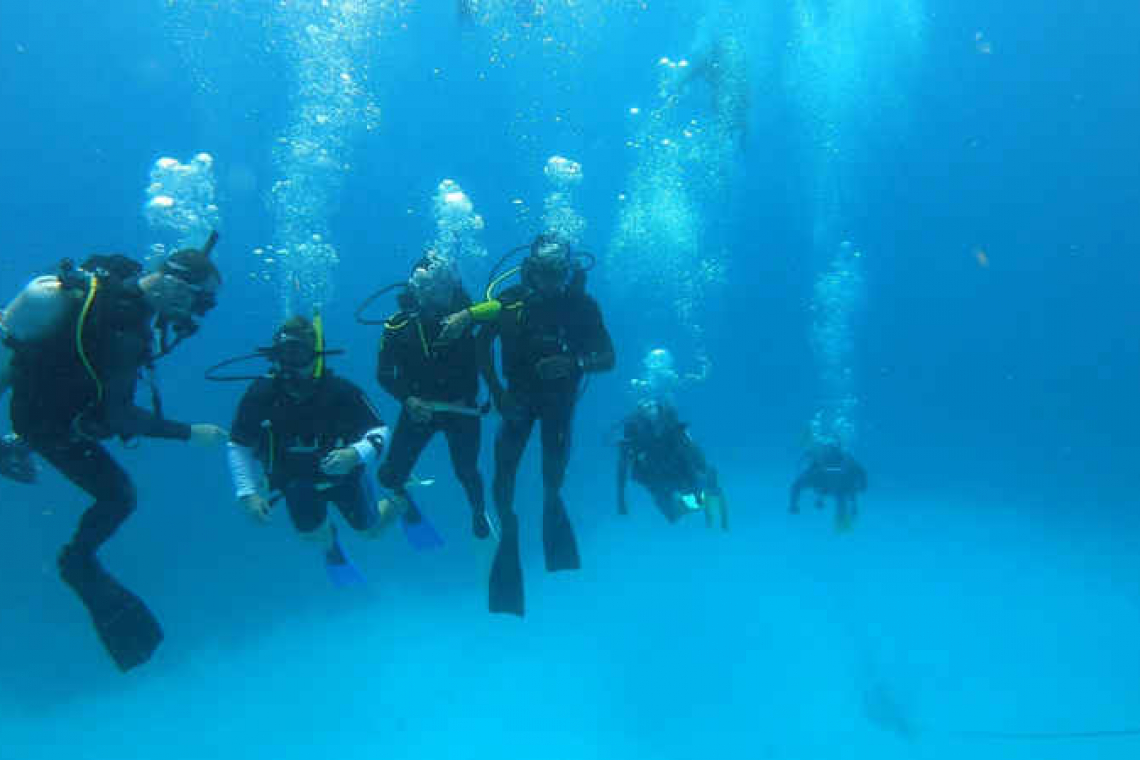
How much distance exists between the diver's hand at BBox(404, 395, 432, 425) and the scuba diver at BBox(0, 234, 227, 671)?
1572mm

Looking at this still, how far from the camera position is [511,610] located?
5.68 meters

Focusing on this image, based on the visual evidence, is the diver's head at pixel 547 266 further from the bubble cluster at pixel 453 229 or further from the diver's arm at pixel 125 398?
the bubble cluster at pixel 453 229

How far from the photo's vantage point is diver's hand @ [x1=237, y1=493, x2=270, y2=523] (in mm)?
4898

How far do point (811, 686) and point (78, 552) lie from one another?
85.8 feet

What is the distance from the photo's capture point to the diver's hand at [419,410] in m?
5.29

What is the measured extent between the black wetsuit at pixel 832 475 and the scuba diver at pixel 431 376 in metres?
8.82

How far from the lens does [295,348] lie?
4.79 meters

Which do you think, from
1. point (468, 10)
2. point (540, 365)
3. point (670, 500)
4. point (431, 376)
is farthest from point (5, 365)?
point (468, 10)

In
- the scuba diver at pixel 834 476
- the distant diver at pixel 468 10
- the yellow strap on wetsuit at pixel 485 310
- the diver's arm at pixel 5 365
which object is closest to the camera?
the diver's arm at pixel 5 365

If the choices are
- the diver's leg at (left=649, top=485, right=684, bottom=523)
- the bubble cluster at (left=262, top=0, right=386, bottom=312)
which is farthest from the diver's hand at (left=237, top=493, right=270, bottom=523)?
the bubble cluster at (left=262, top=0, right=386, bottom=312)

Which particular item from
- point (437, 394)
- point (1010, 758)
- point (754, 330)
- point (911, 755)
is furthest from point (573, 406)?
point (754, 330)

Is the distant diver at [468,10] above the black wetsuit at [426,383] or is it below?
above

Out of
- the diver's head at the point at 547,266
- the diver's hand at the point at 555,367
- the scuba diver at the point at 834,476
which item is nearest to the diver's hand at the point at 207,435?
the diver's hand at the point at 555,367

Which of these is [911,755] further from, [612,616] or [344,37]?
[344,37]
